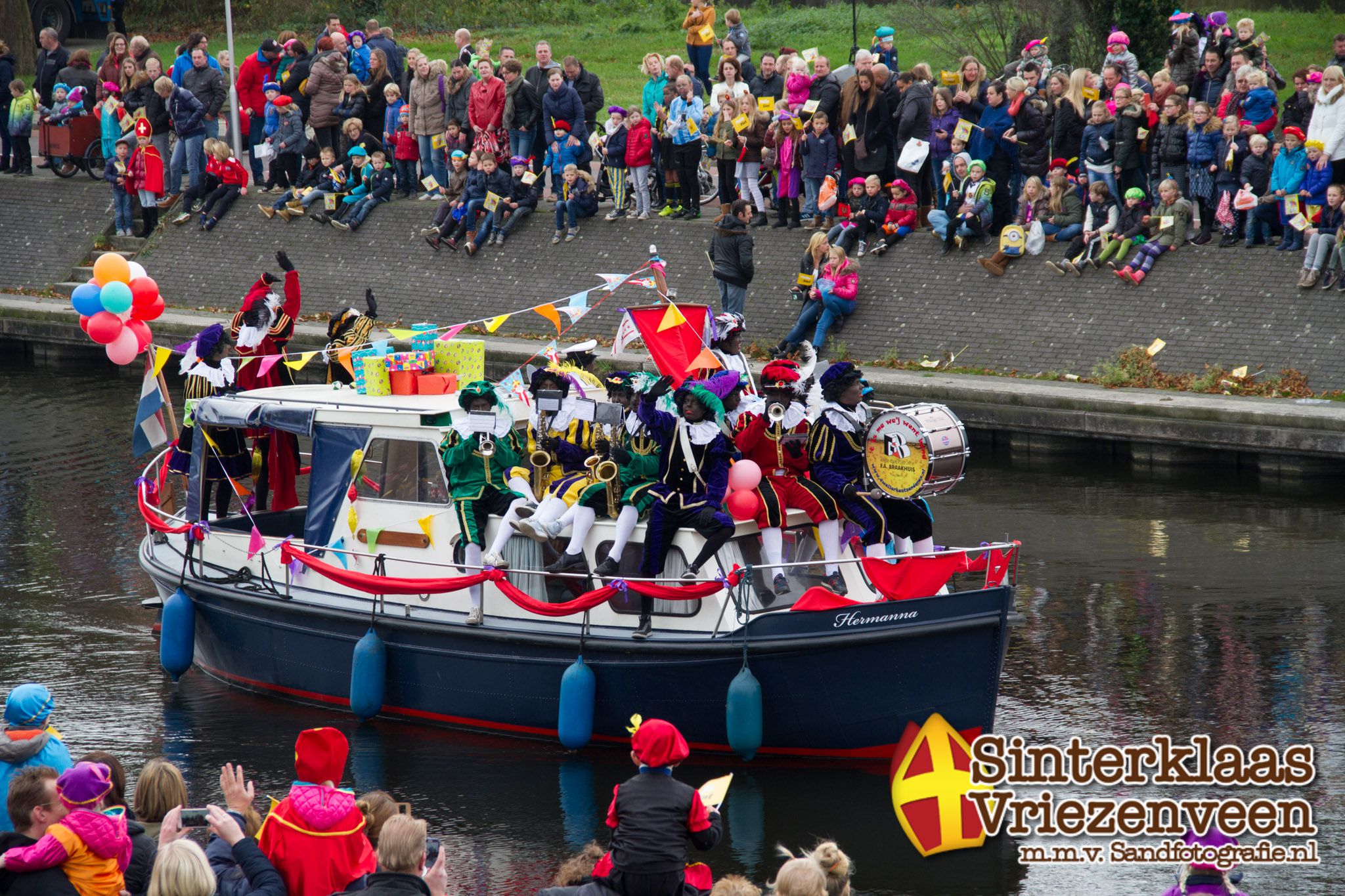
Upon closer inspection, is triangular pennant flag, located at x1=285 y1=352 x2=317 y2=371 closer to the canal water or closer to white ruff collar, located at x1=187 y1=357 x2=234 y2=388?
white ruff collar, located at x1=187 y1=357 x2=234 y2=388

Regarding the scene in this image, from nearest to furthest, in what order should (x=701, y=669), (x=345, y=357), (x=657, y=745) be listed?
1. (x=657, y=745)
2. (x=701, y=669)
3. (x=345, y=357)

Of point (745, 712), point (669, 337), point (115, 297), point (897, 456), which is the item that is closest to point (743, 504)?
point (897, 456)

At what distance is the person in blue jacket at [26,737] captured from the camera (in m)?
7.44

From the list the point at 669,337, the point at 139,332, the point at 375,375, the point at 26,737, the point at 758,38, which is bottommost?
the point at 26,737

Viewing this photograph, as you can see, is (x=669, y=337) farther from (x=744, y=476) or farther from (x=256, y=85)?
(x=256, y=85)

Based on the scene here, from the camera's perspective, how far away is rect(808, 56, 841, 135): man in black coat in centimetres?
2142

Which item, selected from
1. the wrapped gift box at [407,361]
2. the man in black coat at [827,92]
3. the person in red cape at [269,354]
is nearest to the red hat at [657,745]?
the wrapped gift box at [407,361]

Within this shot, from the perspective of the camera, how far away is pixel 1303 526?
16.4 metres

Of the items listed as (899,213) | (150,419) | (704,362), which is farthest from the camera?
(899,213)

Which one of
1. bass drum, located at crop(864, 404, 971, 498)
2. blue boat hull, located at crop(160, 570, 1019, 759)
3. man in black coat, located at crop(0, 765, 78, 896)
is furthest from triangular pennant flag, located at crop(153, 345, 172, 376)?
man in black coat, located at crop(0, 765, 78, 896)

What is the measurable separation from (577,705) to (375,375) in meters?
3.03

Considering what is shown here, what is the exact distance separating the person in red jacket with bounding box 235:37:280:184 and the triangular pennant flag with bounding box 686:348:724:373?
17271 millimetres

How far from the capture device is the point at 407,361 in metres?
12.3

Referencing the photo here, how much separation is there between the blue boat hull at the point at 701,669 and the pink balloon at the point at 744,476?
0.92 metres
